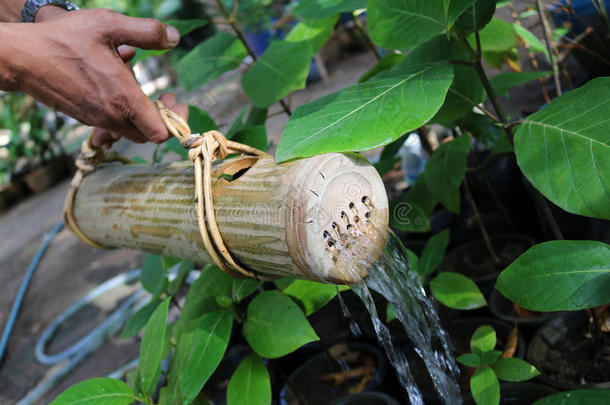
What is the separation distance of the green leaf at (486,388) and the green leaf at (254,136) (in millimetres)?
704

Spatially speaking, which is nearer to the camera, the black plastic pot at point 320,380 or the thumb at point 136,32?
the thumb at point 136,32

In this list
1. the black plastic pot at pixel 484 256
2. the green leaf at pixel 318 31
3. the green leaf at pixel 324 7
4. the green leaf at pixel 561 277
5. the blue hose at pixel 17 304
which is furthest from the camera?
the blue hose at pixel 17 304

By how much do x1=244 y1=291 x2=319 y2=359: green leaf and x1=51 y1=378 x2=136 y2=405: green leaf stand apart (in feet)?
0.96

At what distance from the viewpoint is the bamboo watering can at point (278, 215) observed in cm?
70

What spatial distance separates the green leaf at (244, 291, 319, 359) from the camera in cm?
94

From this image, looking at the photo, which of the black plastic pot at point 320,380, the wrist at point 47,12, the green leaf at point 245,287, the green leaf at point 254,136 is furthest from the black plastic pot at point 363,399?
the wrist at point 47,12

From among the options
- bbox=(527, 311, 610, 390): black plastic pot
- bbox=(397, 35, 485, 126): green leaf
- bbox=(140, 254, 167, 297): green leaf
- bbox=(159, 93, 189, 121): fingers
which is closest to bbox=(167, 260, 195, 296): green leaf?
bbox=(140, 254, 167, 297): green leaf

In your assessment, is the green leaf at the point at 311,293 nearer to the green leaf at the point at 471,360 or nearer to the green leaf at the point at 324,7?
the green leaf at the point at 471,360

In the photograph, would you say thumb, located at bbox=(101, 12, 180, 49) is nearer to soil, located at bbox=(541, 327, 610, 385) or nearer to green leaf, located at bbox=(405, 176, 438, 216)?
green leaf, located at bbox=(405, 176, 438, 216)

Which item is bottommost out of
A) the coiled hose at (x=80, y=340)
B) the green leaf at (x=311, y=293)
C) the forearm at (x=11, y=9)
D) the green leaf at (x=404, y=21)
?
the coiled hose at (x=80, y=340)

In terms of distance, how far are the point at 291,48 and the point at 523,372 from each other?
944 millimetres

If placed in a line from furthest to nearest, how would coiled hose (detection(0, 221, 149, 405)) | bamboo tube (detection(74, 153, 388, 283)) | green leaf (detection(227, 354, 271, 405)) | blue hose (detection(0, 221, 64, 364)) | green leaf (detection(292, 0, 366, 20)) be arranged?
blue hose (detection(0, 221, 64, 364)) < coiled hose (detection(0, 221, 149, 405)) < green leaf (detection(292, 0, 366, 20)) < green leaf (detection(227, 354, 271, 405)) < bamboo tube (detection(74, 153, 388, 283))

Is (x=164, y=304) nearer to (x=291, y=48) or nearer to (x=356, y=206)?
(x=356, y=206)

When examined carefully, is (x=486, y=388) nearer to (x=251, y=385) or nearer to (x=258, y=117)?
(x=251, y=385)
